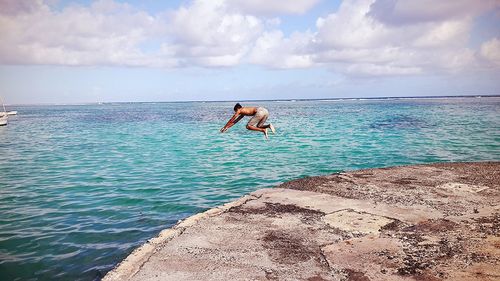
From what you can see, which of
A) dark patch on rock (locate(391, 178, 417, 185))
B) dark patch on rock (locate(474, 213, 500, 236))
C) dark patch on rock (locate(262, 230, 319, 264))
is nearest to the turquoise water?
dark patch on rock (locate(262, 230, 319, 264))

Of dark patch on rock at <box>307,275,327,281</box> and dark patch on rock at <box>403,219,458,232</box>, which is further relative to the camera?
dark patch on rock at <box>403,219,458,232</box>

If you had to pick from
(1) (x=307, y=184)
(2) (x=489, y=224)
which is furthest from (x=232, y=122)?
(2) (x=489, y=224)

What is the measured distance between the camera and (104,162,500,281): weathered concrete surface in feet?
14.4

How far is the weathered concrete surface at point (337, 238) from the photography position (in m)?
4.40

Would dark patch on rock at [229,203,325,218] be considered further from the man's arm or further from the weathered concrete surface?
the man's arm

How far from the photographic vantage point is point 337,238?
5430 millimetres

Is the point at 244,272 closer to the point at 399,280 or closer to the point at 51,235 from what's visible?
the point at 399,280

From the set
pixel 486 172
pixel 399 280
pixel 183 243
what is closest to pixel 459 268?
pixel 399 280

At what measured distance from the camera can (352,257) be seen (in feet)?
15.6

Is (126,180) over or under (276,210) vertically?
under

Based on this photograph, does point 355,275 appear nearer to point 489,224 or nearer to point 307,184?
point 489,224

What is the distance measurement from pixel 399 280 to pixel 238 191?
7.33 m

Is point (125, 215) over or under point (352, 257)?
under

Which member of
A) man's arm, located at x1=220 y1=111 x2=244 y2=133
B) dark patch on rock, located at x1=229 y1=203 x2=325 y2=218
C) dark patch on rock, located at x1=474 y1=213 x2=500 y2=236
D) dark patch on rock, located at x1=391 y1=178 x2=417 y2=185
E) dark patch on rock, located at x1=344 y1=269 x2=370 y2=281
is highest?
man's arm, located at x1=220 y1=111 x2=244 y2=133
